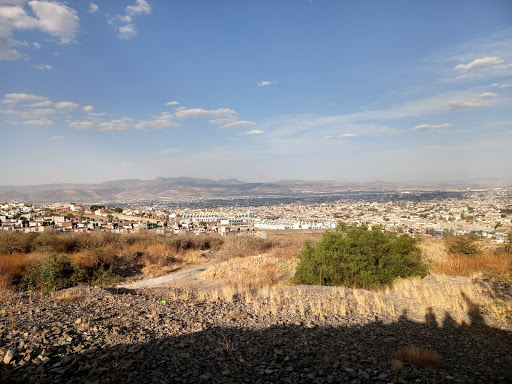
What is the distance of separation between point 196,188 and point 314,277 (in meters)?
175

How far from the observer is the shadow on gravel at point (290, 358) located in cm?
464

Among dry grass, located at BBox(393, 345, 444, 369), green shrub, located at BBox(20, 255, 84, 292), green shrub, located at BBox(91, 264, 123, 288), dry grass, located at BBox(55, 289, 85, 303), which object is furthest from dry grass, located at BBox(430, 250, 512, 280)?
green shrub, located at BBox(20, 255, 84, 292)

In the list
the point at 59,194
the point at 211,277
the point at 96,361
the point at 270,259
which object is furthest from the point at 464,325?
the point at 59,194

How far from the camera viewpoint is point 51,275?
13.1m

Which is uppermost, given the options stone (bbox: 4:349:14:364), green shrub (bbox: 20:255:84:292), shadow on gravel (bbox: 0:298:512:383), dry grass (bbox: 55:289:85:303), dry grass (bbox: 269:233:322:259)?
stone (bbox: 4:349:14:364)

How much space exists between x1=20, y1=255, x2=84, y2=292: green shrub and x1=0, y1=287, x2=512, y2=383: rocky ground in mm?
4654

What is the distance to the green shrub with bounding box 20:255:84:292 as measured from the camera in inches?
501

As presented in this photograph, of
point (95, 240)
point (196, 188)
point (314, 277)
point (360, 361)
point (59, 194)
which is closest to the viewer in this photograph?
point (360, 361)

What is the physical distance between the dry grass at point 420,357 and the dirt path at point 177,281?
956 centimetres

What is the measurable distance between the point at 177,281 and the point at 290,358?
1098cm

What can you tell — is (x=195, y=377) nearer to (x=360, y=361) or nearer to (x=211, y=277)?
(x=360, y=361)

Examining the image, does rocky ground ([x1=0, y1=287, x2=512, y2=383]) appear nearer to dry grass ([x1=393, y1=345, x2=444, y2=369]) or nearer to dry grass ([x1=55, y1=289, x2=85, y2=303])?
dry grass ([x1=393, y1=345, x2=444, y2=369])

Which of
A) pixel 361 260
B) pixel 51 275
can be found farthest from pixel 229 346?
pixel 51 275

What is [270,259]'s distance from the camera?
746 inches
